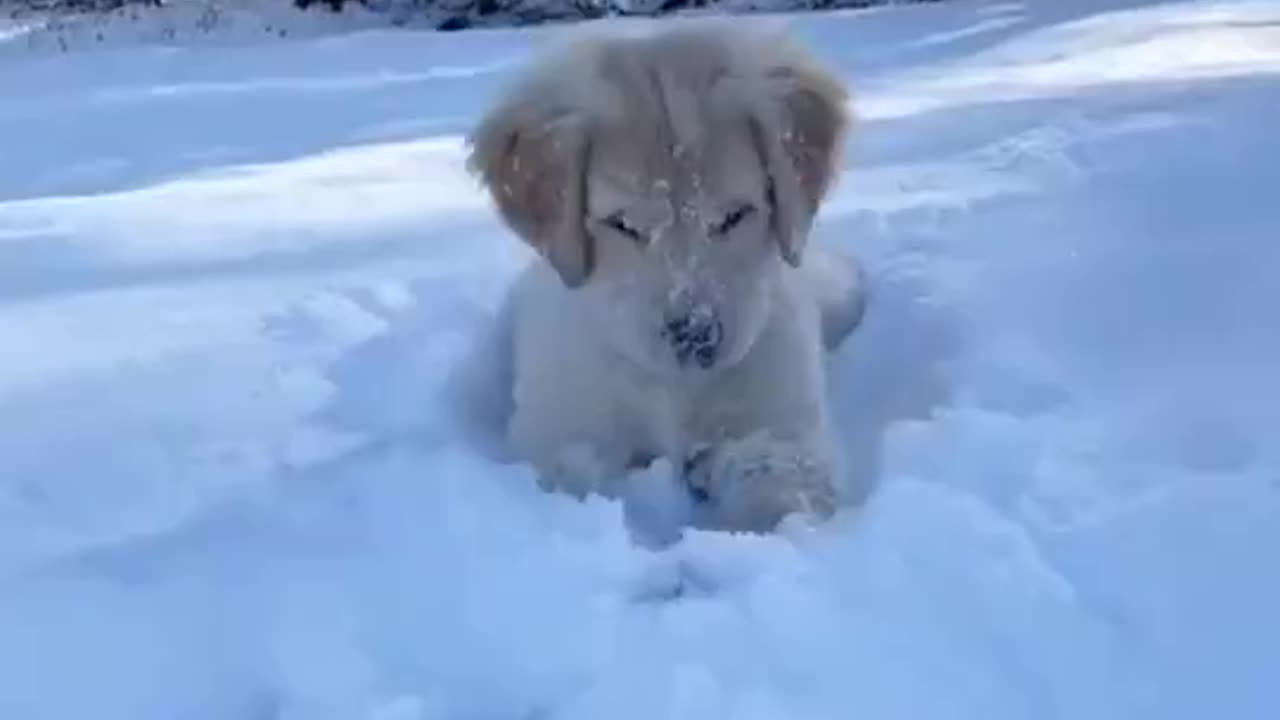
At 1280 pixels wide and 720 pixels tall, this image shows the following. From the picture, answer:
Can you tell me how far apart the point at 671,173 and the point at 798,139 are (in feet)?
1.21

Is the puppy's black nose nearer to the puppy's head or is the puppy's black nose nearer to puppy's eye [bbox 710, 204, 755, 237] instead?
the puppy's head

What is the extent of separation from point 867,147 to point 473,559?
387cm

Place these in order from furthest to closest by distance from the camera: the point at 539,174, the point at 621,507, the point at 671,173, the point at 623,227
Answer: the point at 539,174, the point at 623,227, the point at 671,173, the point at 621,507

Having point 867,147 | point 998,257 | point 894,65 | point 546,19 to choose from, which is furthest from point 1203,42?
point 546,19

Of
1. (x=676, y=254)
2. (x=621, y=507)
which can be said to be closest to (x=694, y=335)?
(x=676, y=254)

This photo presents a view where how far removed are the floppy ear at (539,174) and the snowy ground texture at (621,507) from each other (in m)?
0.44

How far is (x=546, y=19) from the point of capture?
57.9 feet

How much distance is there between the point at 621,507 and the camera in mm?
3572

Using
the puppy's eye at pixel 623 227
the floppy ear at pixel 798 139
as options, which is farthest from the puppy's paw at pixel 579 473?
the floppy ear at pixel 798 139

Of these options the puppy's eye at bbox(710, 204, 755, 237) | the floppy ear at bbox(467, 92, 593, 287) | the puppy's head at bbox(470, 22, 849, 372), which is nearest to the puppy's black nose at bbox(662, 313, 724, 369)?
the puppy's head at bbox(470, 22, 849, 372)

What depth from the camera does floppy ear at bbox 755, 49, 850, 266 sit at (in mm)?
3965

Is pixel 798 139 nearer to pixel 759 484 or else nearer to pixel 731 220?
pixel 731 220

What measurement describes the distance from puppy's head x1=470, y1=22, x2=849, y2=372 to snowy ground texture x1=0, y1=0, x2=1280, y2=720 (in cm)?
41

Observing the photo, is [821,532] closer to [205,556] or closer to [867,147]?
[205,556]
